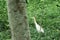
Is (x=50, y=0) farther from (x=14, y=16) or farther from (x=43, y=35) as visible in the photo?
(x=14, y=16)

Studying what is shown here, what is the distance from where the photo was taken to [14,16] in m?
2.64

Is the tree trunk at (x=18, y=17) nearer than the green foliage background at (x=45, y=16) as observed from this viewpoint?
Answer: Yes

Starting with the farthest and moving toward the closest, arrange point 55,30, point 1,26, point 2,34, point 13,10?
point 1,26
point 2,34
point 55,30
point 13,10

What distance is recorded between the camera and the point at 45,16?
6672mm

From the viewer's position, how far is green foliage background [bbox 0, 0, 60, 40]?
642 centimetres

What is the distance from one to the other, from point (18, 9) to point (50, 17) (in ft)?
13.9

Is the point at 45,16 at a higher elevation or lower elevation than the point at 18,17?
lower

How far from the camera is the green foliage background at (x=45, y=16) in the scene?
6418 millimetres

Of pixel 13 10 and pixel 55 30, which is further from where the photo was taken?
pixel 55 30

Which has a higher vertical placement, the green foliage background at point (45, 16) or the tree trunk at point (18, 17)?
the tree trunk at point (18, 17)

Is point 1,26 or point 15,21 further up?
point 15,21

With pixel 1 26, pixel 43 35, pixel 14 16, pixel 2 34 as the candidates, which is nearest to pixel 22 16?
pixel 14 16

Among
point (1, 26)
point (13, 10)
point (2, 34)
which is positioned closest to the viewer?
point (13, 10)

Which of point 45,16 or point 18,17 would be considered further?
point 45,16
